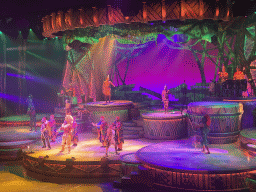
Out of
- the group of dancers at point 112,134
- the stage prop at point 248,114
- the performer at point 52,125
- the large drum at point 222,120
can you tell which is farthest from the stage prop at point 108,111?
the stage prop at point 248,114

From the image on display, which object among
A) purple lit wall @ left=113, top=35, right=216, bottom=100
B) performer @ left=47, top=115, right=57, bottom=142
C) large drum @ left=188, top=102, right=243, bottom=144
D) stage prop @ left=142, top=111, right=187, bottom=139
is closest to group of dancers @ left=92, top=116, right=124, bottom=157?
performer @ left=47, top=115, right=57, bottom=142

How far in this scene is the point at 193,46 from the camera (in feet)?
57.3

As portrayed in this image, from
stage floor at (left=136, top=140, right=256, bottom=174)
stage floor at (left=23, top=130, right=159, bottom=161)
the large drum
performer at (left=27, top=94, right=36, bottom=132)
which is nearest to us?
stage floor at (left=136, top=140, right=256, bottom=174)

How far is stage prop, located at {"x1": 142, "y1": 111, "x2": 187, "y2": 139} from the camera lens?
11086mm

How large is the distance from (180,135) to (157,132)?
2.94ft

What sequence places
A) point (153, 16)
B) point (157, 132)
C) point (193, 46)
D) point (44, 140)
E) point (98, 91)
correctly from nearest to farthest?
point (153, 16) → point (44, 140) → point (157, 132) → point (98, 91) → point (193, 46)

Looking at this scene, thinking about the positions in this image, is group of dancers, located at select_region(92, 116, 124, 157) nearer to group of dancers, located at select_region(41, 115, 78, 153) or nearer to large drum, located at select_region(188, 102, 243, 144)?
group of dancers, located at select_region(41, 115, 78, 153)

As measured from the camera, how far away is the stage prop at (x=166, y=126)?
11.1 meters

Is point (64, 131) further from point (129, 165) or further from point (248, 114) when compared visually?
point (248, 114)

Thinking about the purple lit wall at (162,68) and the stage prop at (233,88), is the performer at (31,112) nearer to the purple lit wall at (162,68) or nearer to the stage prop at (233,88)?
the purple lit wall at (162,68)

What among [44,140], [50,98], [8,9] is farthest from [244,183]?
[50,98]

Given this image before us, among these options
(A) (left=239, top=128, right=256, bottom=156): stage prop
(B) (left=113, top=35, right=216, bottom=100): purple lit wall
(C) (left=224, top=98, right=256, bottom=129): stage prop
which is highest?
(B) (left=113, top=35, right=216, bottom=100): purple lit wall

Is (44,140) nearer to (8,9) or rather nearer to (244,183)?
(8,9)

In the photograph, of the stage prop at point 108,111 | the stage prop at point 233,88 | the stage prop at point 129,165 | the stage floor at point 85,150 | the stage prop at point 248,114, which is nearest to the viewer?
the stage prop at point 129,165
